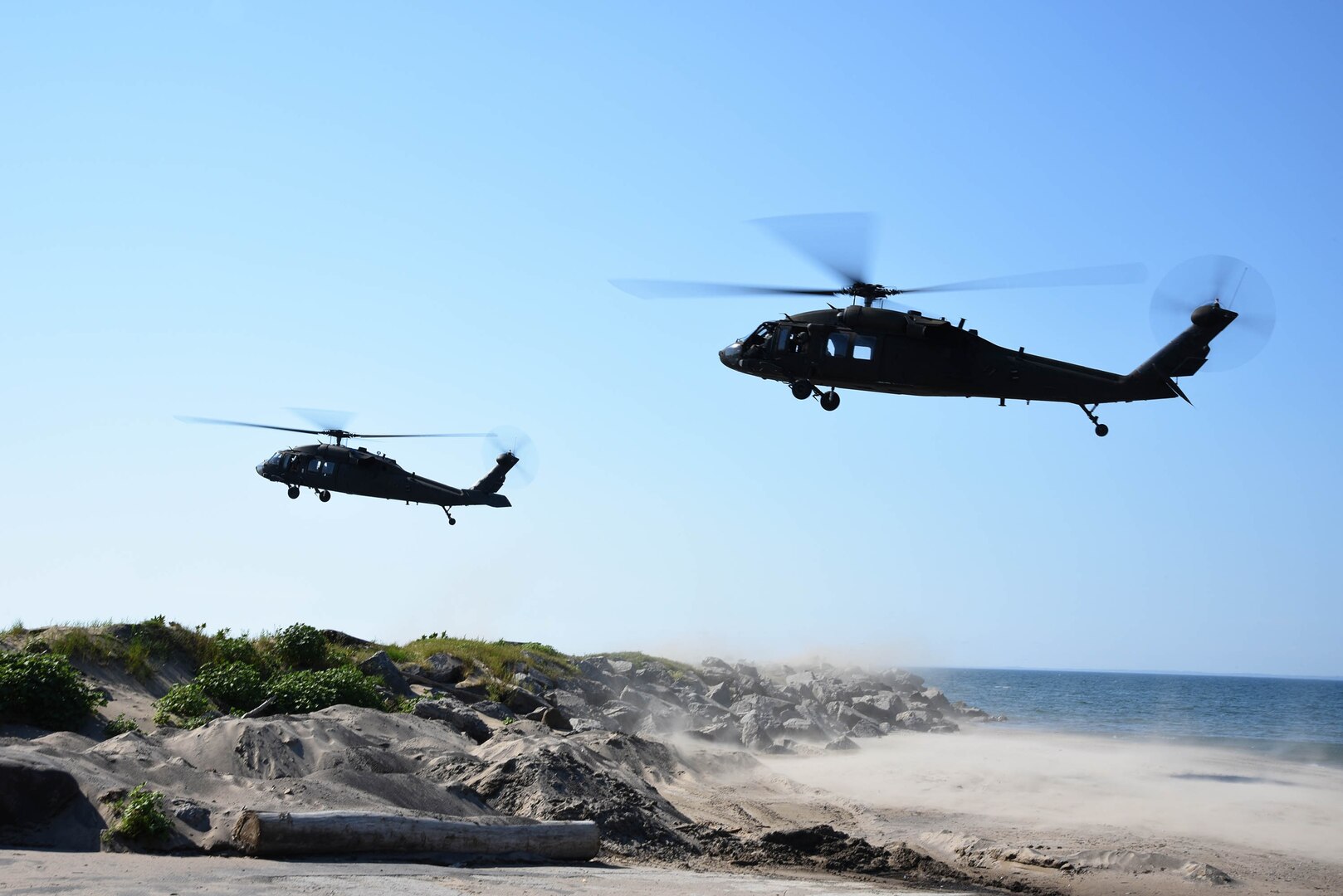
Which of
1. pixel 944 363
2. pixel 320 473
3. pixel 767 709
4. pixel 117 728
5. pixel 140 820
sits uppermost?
pixel 944 363

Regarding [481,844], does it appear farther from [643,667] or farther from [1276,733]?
[1276,733]

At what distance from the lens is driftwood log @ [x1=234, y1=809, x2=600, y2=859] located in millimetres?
10969

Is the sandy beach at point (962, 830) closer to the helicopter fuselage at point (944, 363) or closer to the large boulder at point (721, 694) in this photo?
the large boulder at point (721, 694)

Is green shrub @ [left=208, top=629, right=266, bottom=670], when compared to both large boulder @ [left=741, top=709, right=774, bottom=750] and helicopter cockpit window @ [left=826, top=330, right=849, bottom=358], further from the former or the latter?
large boulder @ [left=741, top=709, right=774, bottom=750]

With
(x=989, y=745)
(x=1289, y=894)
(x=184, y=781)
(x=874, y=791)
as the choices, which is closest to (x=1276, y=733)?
(x=989, y=745)

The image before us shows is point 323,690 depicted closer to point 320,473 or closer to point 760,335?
point 760,335

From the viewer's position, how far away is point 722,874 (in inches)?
517

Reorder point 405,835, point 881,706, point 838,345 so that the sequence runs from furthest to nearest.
Result: point 881,706 < point 838,345 < point 405,835

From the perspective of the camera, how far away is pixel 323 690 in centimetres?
1778

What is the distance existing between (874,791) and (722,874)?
492 inches

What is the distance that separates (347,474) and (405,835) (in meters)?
25.6

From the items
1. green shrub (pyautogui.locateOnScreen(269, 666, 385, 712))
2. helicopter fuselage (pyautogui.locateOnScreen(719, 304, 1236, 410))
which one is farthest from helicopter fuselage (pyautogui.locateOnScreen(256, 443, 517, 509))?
helicopter fuselage (pyautogui.locateOnScreen(719, 304, 1236, 410))

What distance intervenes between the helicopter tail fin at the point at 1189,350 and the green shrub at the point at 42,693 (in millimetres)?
18214

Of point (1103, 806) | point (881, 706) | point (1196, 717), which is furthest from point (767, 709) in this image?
point (1196, 717)
